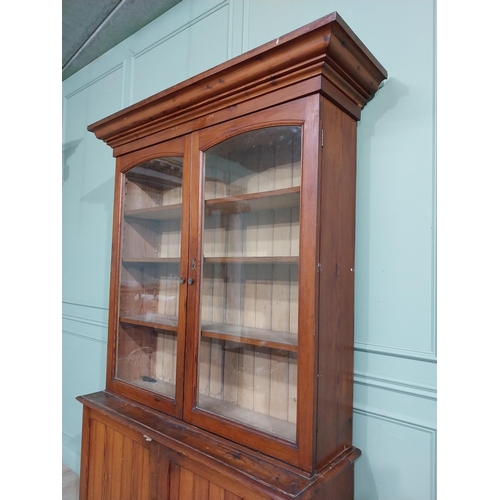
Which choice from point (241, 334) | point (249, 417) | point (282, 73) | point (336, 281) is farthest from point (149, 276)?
point (282, 73)

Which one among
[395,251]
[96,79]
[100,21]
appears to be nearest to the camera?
[395,251]

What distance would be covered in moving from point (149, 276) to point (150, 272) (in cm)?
2

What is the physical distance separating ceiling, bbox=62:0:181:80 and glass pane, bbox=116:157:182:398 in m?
0.91

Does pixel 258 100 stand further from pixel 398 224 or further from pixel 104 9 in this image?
pixel 104 9

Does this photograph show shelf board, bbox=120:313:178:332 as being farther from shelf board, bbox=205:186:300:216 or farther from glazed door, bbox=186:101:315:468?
shelf board, bbox=205:186:300:216

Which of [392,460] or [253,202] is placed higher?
[253,202]

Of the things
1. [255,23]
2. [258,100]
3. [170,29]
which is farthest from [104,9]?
[258,100]

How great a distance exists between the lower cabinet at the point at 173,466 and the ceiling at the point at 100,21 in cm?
176

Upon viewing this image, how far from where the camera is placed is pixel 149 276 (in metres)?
1.51

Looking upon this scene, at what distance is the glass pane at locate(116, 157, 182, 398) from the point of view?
1374 millimetres

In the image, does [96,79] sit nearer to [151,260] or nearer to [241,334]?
[151,260]

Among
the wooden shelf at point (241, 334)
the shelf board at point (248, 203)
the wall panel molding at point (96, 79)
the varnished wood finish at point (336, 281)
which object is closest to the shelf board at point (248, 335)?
the wooden shelf at point (241, 334)

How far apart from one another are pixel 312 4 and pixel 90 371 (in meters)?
2.09

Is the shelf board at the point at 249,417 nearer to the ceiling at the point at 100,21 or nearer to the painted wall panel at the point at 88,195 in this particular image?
the painted wall panel at the point at 88,195
